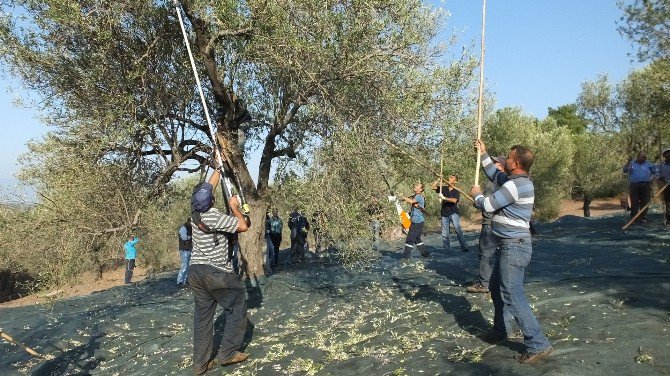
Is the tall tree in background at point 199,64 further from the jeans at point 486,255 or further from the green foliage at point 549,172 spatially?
the green foliage at point 549,172

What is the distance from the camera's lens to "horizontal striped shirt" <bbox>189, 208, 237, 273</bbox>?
Answer: 6.20 meters

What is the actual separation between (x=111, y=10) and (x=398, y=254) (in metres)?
8.79

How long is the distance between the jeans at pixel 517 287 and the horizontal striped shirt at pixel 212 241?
3008 mm

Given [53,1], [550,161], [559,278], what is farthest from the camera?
[550,161]

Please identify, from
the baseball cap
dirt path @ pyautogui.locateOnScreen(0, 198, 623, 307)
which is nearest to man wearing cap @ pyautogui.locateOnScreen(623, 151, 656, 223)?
the baseball cap

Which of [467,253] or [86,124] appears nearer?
[86,124]

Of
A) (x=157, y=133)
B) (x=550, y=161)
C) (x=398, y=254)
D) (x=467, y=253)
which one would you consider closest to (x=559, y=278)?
(x=467, y=253)

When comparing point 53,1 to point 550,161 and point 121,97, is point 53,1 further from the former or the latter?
point 550,161

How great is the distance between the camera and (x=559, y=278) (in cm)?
804

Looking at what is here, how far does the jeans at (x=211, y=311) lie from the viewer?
243 inches

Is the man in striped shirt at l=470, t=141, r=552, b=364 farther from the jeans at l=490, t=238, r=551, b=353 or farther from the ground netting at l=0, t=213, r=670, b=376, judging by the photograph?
the ground netting at l=0, t=213, r=670, b=376

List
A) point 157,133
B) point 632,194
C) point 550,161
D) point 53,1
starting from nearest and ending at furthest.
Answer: point 53,1 → point 157,133 → point 632,194 → point 550,161

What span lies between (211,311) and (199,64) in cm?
498

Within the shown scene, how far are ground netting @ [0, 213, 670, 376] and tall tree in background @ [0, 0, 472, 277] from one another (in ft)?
6.82
